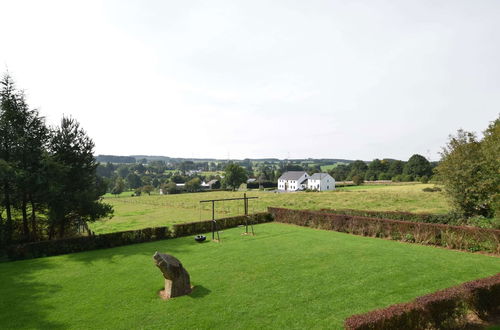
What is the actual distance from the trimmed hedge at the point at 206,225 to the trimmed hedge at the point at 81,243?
83 centimetres

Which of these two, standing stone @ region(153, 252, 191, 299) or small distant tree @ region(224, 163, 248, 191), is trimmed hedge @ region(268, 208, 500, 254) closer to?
standing stone @ region(153, 252, 191, 299)

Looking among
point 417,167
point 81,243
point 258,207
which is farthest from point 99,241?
point 417,167

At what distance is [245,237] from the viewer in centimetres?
1867

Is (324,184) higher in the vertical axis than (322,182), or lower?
lower

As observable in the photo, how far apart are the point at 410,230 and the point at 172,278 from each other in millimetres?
13677

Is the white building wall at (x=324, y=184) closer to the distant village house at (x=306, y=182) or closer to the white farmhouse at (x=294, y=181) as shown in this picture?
the distant village house at (x=306, y=182)

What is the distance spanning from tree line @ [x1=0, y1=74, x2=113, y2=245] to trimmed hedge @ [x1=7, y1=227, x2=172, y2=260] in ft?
3.97

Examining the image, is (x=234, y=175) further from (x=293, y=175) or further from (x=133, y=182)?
(x=133, y=182)

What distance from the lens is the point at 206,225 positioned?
22016 millimetres

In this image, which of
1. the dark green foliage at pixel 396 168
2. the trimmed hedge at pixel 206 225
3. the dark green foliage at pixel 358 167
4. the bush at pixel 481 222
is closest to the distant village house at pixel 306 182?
the dark green foliage at pixel 358 167

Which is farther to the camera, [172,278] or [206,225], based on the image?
[206,225]

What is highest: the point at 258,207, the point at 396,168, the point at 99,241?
the point at 396,168

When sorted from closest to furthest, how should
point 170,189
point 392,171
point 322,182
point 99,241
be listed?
point 99,241
point 322,182
point 170,189
point 392,171

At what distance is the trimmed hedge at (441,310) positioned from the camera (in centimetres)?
572
